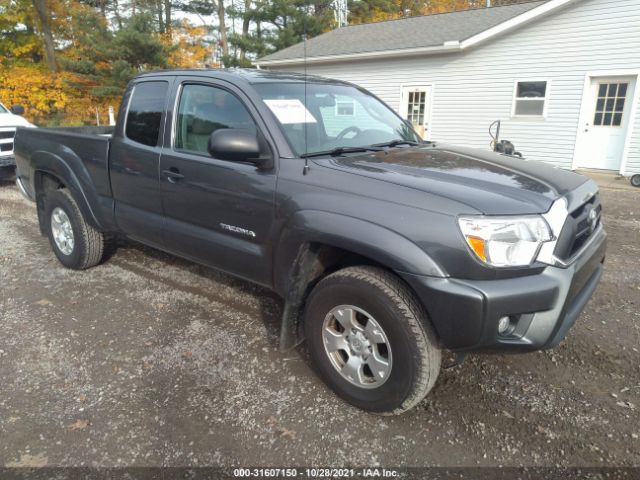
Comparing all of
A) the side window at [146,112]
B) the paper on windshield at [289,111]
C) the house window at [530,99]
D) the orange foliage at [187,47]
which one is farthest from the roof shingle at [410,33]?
the paper on windshield at [289,111]

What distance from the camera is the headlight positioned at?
2.15 meters

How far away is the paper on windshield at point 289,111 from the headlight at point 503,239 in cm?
137

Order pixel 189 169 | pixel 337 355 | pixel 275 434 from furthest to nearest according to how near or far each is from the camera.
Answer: pixel 189 169 → pixel 337 355 → pixel 275 434

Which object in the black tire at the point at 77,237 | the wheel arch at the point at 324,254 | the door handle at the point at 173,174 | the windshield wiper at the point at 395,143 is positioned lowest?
Answer: the black tire at the point at 77,237

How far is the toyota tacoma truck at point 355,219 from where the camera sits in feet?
→ 7.20

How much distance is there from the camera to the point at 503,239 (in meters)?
2.17

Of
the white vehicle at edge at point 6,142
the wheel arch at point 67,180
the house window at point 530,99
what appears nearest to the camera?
the wheel arch at point 67,180

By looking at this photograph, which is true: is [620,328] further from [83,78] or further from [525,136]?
[83,78]

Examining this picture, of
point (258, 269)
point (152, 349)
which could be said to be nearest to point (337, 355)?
point (258, 269)

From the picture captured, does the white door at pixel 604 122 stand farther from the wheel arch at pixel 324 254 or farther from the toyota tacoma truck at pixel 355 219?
the wheel arch at pixel 324 254

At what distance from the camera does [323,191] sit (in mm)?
2586

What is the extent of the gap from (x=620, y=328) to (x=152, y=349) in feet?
11.6

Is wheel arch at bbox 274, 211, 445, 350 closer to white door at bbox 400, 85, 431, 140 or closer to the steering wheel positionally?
the steering wheel

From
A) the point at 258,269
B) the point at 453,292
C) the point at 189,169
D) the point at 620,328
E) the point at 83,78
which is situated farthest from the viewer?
the point at 83,78
